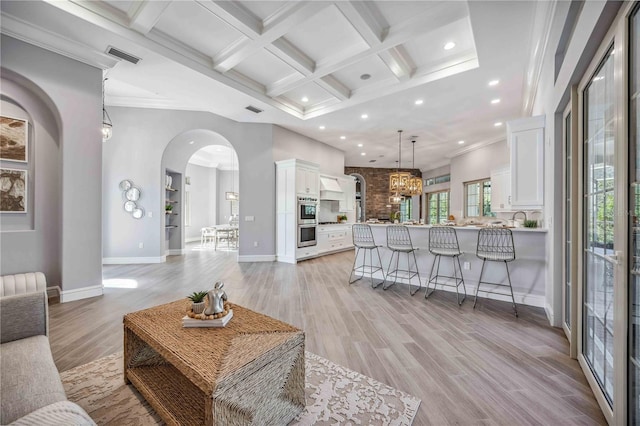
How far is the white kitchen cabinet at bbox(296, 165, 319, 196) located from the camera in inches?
257

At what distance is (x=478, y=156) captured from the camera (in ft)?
27.3

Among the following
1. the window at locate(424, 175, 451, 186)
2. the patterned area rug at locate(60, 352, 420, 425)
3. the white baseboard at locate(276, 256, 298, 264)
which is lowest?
the patterned area rug at locate(60, 352, 420, 425)

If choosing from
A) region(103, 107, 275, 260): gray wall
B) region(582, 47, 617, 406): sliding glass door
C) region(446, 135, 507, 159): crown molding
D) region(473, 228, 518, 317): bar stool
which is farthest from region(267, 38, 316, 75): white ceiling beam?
region(446, 135, 507, 159): crown molding

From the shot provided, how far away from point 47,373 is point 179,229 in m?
6.98

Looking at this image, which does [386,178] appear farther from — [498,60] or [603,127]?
[603,127]

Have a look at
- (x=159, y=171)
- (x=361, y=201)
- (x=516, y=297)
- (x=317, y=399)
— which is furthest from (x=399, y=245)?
(x=361, y=201)

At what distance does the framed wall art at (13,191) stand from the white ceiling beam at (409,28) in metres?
4.23

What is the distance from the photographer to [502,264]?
148 inches

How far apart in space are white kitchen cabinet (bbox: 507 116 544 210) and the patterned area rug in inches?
118

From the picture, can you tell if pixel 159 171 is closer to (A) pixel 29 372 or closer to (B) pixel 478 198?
(A) pixel 29 372

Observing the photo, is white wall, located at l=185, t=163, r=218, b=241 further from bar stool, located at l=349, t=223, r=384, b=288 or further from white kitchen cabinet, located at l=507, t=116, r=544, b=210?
white kitchen cabinet, located at l=507, t=116, r=544, b=210

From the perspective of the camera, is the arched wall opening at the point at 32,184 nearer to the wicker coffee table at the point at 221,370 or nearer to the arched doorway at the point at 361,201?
the wicker coffee table at the point at 221,370

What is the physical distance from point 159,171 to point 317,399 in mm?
6314

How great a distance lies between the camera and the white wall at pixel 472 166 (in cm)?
753
